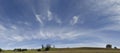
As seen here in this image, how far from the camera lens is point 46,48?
64.8m

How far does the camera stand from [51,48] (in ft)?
216

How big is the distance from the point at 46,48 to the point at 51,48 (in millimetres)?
1632
